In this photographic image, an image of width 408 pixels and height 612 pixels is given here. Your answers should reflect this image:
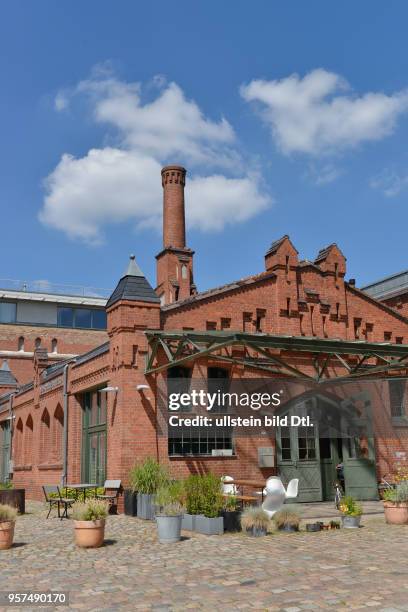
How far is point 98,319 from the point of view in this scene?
50.4 metres

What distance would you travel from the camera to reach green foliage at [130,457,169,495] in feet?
50.0

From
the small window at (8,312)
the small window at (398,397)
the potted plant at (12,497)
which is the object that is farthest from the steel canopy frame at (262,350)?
the small window at (8,312)

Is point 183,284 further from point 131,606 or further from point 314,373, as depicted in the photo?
point 131,606

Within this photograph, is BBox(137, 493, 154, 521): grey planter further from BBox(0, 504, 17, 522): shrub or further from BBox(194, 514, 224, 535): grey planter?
BBox(0, 504, 17, 522): shrub

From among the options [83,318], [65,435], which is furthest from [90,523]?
[83,318]

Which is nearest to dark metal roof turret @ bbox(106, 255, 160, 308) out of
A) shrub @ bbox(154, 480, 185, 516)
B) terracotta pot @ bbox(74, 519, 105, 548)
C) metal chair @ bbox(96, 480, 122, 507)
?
metal chair @ bbox(96, 480, 122, 507)

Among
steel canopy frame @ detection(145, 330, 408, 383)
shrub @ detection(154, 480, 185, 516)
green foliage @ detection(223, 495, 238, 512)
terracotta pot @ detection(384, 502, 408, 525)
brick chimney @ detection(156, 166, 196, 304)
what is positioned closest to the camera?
shrub @ detection(154, 480, 185, 516)

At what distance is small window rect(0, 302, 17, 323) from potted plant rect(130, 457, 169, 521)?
3387cm

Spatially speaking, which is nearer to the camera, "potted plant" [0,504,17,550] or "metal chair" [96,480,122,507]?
"potted plant" [0,504,17,550]

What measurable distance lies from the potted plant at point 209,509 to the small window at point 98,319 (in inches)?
1493

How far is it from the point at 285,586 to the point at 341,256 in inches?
565

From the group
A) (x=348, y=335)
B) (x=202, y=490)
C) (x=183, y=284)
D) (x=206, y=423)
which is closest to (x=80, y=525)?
(x=202, y=490)

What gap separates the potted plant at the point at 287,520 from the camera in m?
12.7

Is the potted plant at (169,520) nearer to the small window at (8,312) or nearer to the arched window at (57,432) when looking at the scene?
the arched window at (57,432)
